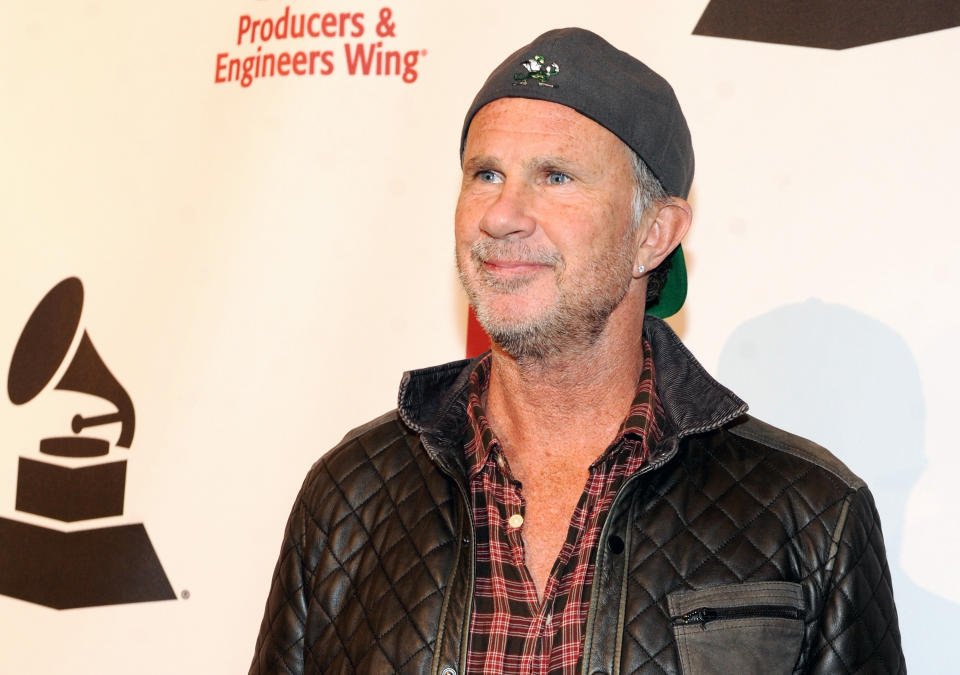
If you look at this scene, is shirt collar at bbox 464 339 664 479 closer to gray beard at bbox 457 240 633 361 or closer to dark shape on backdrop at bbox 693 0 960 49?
gray beard at bbox 457 240 633 361

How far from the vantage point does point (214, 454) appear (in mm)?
2234

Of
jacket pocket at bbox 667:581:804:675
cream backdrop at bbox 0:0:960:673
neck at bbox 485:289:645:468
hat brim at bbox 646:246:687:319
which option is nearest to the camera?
jacket pocket at bbox 667:581:804:675

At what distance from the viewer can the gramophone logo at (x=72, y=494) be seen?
228 centimetres

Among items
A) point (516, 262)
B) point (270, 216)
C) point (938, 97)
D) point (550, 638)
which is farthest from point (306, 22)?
point (550, 638)

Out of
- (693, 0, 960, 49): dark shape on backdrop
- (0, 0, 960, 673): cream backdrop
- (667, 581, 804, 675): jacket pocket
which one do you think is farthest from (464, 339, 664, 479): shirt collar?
A: (693, 0, 960, 49): dark shape on backdrop

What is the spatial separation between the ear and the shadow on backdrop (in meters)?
0.40

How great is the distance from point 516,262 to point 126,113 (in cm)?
127

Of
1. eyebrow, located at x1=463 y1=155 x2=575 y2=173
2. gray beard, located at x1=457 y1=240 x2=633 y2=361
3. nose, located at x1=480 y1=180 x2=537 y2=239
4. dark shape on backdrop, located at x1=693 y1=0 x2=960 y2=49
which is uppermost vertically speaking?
dark shape on backdrop, located at x1=693 y1=0 x2=960 y2=49

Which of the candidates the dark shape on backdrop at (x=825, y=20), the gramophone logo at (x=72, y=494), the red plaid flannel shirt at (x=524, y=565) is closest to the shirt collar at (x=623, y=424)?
the red plaid flannel shirt at (x=524, y=565)

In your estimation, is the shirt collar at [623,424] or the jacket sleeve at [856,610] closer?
the jacket sleeve at [856,610]

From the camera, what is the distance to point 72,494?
7.60 feet

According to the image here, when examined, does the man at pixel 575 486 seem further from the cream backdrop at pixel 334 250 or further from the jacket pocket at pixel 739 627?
the cream backdrop at pixel 334 250

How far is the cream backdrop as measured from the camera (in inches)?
74.8

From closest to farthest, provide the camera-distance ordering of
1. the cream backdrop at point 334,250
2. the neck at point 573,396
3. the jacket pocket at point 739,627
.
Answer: the jacket pocket at point 739,627, the neck at point 573,396, the cream backdrop at point 334,250
